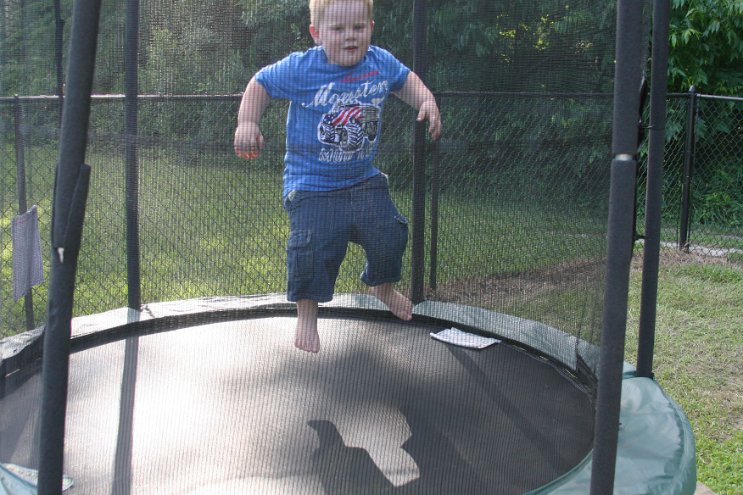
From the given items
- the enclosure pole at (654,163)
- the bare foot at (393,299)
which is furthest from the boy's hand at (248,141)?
the enclosure pole at (654,163)

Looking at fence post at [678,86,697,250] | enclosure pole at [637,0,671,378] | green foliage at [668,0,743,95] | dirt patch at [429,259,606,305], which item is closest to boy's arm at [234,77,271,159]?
dirt patch at [429,259,606,305]

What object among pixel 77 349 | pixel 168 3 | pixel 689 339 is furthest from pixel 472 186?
pixel 689 339

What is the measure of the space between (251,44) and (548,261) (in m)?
0.82

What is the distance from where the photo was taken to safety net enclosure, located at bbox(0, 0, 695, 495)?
4.63 feet

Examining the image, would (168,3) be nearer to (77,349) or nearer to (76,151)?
(76,151)

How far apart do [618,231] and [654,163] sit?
89 centimetres

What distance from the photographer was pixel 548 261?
1.71 metres

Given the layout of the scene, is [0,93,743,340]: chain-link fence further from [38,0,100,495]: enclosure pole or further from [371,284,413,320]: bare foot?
[38,0,100,495]: enclosure pole

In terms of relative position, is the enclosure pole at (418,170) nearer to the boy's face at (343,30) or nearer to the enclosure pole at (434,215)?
the enclosure pole at (434,215)

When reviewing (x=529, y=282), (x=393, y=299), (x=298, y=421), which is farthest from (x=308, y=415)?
(x=529, y=282)

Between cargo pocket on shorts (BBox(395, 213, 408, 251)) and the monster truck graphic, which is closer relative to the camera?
the monster truck graphic

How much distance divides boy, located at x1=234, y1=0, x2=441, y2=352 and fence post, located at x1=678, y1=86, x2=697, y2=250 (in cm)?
332

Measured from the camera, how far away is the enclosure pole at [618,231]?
1.11 m

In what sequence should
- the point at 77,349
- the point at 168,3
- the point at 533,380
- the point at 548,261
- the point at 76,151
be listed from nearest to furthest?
the point at 76,151 < the point at 168,3 < the point at 548,261 < the point at 533,380 < the point at 77,349
